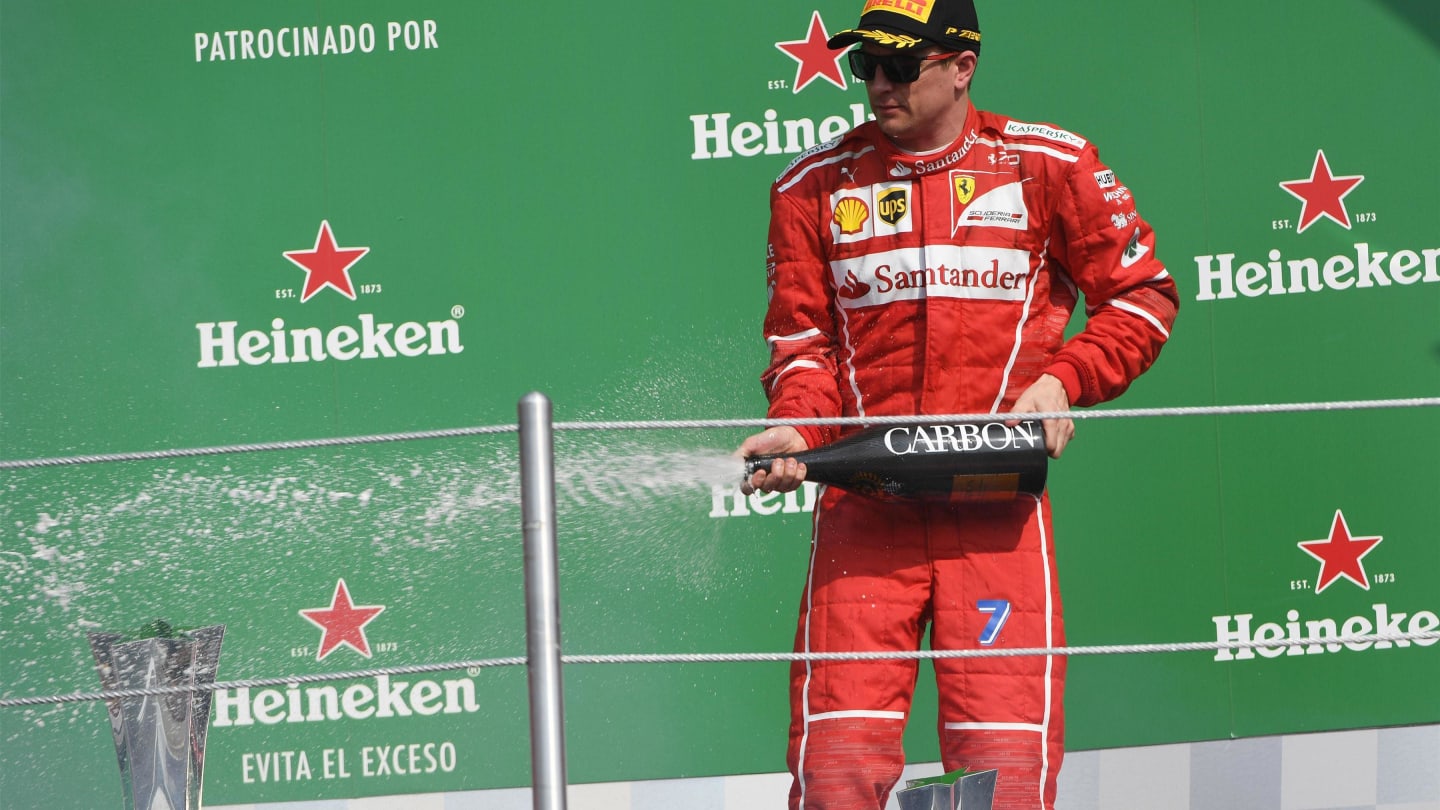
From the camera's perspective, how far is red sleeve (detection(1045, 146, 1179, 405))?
2398 mm

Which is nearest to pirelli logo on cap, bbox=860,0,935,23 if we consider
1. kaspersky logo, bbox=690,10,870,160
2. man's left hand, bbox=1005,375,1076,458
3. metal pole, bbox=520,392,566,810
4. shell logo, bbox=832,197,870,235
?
shell logo, bbox=832,197,870,235

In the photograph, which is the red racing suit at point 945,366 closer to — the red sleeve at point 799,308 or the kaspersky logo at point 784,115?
the red sleeve at point 799,308

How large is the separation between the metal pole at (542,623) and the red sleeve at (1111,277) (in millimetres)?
909

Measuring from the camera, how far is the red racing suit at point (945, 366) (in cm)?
233

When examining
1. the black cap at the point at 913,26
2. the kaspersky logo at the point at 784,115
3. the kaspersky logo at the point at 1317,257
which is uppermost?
the kaspersky logo at the point at 784,115

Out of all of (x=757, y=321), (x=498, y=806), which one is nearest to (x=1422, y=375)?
(x=757, y=321)

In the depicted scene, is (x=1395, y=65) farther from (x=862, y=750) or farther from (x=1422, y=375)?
(x=862, y=750)

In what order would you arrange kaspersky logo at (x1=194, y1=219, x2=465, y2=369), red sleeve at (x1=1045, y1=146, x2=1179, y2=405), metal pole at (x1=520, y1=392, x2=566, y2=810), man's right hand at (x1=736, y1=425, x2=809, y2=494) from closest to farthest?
metal pole at (x1=520, y1=392, x2=566, y2=810), man's right hand at (x1=736, y1=425, x2=809, y2=494), red sleeve at (x1=1045, y1=146, x2=1179, y2=405), kaspersky logo at (x1=194, y1=219, x2=465, y2=369)

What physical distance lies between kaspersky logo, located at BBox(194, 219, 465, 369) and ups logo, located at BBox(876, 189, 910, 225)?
1433 millimetres

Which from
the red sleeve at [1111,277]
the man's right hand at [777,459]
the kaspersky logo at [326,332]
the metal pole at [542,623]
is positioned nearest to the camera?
the metal pole at [542,623]

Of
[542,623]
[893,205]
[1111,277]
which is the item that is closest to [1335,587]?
[1111,277]

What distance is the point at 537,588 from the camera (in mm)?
1891

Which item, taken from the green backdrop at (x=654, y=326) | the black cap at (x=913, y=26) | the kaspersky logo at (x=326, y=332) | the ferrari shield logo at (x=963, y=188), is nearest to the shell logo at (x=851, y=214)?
the ferrari shield logo at (x=963, y=188)

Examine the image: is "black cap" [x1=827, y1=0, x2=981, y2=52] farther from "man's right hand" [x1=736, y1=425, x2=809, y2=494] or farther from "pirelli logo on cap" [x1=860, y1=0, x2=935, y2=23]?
"man's right hand" [x1=736, y1=425, x2=809, y2=494]
